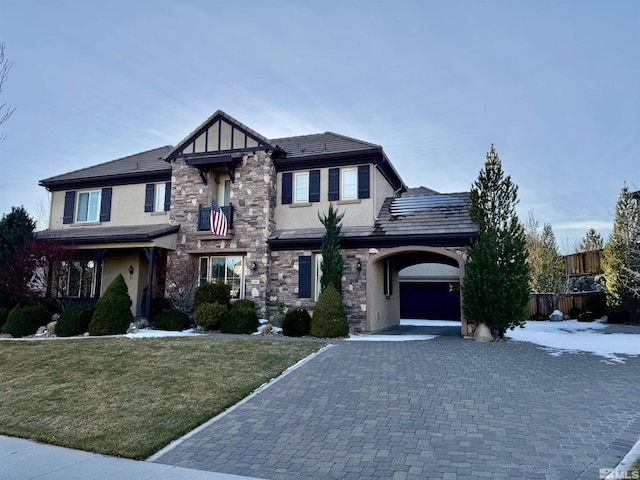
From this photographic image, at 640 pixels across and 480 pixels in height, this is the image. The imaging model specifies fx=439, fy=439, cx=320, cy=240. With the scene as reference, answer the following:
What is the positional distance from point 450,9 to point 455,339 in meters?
9.56

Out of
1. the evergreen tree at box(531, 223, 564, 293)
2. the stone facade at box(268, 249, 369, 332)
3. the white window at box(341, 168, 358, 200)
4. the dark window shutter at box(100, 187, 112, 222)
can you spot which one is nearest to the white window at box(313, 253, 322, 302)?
the stone facade at box(268, 249, 369, 332)

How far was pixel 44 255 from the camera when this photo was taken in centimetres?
1711

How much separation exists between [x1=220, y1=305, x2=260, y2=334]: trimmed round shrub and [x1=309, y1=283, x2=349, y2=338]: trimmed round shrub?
7.23ft

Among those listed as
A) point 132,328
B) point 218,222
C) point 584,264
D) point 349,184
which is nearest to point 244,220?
point 218,222

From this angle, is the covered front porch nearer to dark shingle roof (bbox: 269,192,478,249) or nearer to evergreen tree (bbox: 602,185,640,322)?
dark shingle roof (bbox: 269,192,478,249)

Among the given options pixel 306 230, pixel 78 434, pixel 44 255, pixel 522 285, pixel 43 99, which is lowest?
pixel 78 434

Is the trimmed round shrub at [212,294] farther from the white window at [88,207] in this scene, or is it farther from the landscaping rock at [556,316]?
the landscaping rock at [556,316]

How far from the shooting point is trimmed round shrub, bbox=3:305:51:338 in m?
15.6

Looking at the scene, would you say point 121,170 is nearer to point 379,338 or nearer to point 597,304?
point 379,338

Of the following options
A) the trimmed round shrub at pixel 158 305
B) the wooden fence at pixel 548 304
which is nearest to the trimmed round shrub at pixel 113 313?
the trimmed round shrub at pixel 158 305

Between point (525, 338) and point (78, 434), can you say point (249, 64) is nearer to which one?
point (78, 434)

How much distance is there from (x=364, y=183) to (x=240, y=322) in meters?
7.07

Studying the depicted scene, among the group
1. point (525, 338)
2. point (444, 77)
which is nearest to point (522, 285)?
point (525, 338)

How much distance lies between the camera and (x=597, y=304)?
22.7 metres
